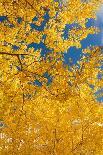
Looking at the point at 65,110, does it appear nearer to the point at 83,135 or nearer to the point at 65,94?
the point at 83,135

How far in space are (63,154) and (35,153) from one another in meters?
0.90

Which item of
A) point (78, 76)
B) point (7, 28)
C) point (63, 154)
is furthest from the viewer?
point (63, 154)

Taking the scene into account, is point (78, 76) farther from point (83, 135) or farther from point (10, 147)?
point (10, 147)

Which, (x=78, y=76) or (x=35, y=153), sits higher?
(x=78, y=76)

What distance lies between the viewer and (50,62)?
8336 millimetres

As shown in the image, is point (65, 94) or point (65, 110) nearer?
point (65, 94)

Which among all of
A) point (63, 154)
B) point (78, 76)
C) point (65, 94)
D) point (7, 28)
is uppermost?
point (7, 28)

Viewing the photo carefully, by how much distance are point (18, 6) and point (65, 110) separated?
13.7 feet

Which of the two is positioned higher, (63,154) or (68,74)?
(68,74)

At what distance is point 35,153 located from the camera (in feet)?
38.1

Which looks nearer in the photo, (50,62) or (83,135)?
(50,62)

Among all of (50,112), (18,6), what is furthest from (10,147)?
(18,6)

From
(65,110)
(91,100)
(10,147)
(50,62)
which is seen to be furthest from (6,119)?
(50,62)

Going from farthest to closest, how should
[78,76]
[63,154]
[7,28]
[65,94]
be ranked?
[63,154]
[7,28]
[78,76]
[65,94]
